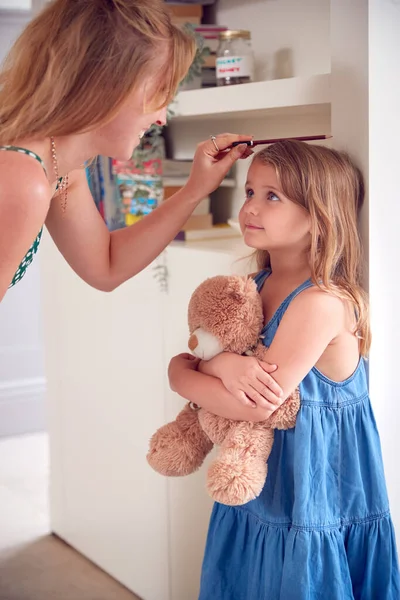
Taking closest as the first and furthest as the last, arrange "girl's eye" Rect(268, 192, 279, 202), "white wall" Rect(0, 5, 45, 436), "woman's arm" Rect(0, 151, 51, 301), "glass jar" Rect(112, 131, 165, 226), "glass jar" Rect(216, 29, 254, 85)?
"woman's arm" Rect(0, 151, 51, 301) → "girl's eye" Rect(268, 192, 279, 202) → "glass jar" Rect(216, 29, 254, 85) → "glass jar" Rect(112, 131, 165, 226) → "white wall" Rect(0, 5, 45, 436)

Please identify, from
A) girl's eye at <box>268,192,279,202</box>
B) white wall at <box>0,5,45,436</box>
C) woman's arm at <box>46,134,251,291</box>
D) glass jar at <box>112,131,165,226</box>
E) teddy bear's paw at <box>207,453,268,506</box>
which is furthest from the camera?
white wall at <box>0,5,45,436</box>

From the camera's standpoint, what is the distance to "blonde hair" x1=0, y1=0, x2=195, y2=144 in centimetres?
123

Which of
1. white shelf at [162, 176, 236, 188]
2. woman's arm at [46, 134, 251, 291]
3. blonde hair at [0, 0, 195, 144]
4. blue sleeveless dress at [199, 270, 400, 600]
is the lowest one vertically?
blue sleeveless dress at [199, 270, 400, 600]

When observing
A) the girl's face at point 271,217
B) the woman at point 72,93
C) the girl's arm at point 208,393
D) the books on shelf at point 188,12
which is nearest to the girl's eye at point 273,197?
the girl's face at point 271,217

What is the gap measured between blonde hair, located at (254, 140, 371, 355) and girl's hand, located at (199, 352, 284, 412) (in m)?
0.18

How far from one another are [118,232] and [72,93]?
1.61ft

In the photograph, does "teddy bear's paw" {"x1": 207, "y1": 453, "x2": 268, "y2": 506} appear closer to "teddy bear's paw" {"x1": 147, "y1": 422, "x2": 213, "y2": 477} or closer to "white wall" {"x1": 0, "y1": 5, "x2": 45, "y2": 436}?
"teddy bear's paw" {"x1": 147, "y1": 422, "x2": 213, "y2": 477}

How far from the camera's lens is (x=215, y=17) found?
230cm

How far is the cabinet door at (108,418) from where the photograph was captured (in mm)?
2133

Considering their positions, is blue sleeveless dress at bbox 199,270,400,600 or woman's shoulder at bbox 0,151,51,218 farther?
blue sleeveless dress at bbox 199,270,400,600

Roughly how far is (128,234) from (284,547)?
0.70 m

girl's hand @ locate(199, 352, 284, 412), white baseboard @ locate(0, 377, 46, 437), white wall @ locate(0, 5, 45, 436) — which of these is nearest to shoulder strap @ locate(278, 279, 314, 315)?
girl's hand @ locate(199, 352, 284, 412)

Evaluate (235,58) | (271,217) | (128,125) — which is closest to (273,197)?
(271,217)

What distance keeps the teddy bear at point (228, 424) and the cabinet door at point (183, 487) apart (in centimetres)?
44
